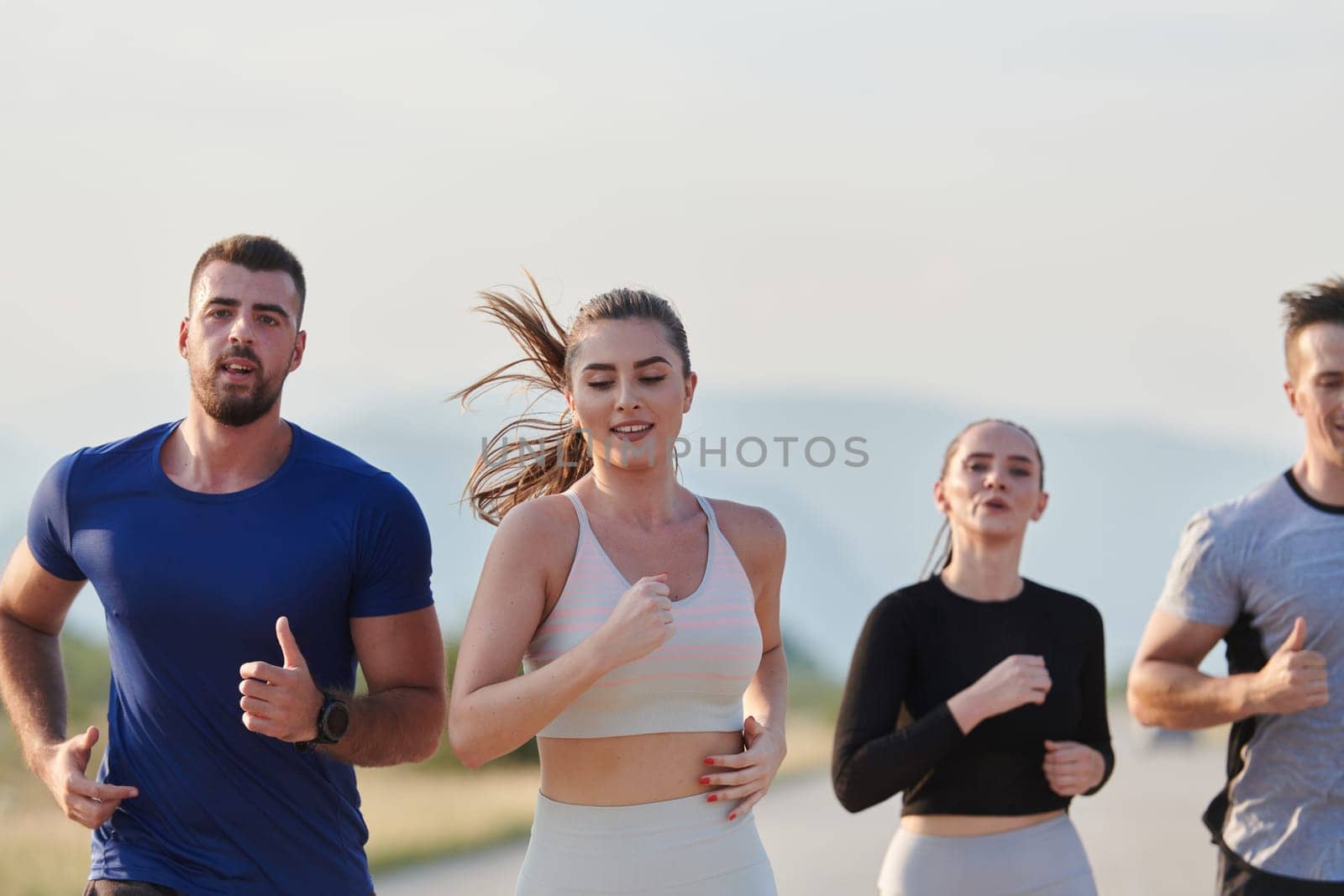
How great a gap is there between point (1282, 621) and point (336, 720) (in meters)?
2.33

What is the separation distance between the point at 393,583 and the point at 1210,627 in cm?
205

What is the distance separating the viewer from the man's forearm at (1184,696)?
3.73m

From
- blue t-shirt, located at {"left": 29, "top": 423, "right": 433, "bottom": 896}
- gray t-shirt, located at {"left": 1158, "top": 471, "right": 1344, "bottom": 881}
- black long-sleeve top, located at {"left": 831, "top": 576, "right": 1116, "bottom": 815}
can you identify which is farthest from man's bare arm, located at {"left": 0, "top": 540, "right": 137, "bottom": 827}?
gray t-shirt, located at {"left": 1158, "top": 471, "right": 1344, "bottom": 881}

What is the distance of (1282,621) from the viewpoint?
3793 mm

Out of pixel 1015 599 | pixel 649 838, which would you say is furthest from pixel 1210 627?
pixel 649 838

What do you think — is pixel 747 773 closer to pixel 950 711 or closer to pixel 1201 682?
pixel 950 711

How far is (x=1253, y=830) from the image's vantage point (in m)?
3.80

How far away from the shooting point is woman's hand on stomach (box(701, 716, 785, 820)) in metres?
3.04

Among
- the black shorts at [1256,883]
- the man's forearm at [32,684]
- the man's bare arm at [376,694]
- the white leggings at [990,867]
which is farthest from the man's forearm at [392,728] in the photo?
the black shorts at [1256,883]

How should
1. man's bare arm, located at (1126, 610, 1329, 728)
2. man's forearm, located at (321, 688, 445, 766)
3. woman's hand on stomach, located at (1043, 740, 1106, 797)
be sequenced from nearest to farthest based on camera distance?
man's forearm, located at (321, 688, 445, 766) < man's bare arm, located at (1126, 610, 1329, 728) < woman's hand on stomach, located at (1043, 740, 1106, 797)

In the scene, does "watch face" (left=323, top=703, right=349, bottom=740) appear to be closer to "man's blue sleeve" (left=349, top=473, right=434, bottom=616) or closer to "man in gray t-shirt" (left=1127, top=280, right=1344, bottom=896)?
"man's blue sleeve" (left=349, top=473, right=434, bottom=616)

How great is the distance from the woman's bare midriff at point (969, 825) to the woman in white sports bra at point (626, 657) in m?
0.68

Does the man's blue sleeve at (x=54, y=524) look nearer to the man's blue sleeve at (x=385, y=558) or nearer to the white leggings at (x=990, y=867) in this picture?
the man's blue sleeve at (x=385, y=558)

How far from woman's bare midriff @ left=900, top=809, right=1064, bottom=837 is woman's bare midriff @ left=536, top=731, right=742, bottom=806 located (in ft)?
2.98
